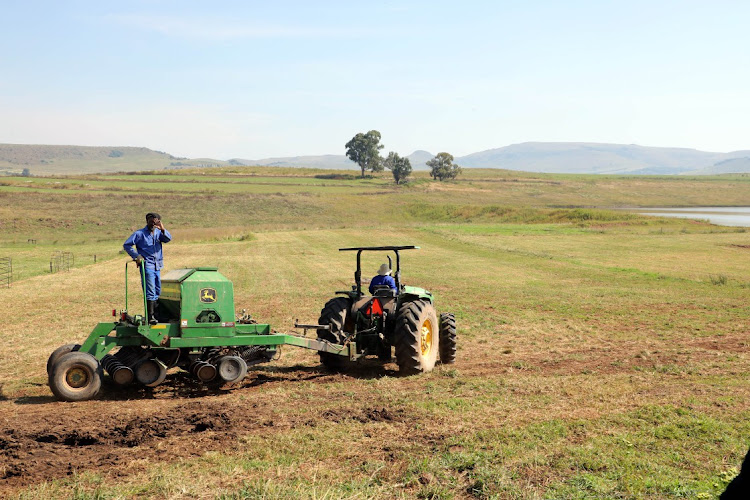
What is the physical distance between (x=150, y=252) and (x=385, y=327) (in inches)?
169

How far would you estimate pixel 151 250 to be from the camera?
10383 millimetres

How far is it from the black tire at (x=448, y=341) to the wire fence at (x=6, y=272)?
20.5m

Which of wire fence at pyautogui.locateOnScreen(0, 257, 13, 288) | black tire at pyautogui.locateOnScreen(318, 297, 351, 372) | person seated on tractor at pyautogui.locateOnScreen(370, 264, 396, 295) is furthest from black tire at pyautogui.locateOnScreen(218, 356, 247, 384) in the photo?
wire fence at pyautogui.locateOnScreen(0, 257, 13, 288)

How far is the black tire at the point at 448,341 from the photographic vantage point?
41.1 feet

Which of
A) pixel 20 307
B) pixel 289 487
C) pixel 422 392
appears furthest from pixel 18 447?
pixel 20 307

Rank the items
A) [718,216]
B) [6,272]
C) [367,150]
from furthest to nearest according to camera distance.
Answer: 1. [367,150]
2. [718,216]
3. [6,272]

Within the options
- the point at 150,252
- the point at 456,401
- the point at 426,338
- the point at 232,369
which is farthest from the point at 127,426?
the point at 426,338

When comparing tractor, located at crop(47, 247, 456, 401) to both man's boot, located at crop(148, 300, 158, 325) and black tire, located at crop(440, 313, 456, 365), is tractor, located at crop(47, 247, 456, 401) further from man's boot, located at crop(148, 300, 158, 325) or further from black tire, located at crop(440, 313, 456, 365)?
black tire, located at crop(440, 313, 456, 365)

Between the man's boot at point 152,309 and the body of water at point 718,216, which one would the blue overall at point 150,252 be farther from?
the body of water at point 718,216

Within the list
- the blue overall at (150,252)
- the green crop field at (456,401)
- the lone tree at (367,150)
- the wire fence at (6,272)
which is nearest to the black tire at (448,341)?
the green crop field at (456,401)

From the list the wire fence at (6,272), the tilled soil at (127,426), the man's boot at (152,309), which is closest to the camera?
the tilled soil at (127,426)

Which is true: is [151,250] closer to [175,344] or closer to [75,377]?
[175,344]

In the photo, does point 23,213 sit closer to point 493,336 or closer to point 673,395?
point 493,336

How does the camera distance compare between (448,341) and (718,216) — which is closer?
(448,341)
